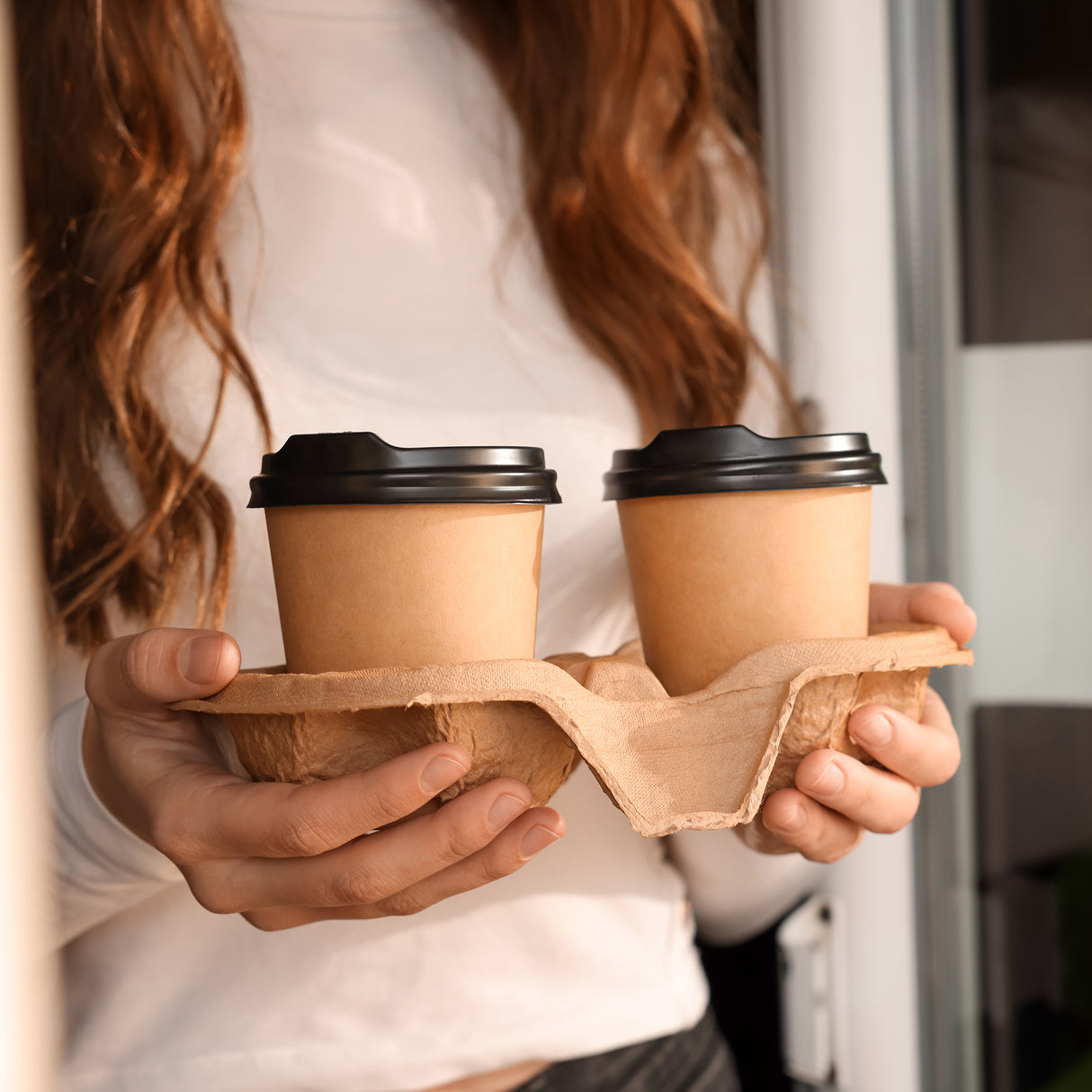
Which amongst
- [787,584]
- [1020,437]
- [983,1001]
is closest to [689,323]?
[787,584]

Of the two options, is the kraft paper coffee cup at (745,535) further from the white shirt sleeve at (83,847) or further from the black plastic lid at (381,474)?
the white shirt sleeve at (83,847)

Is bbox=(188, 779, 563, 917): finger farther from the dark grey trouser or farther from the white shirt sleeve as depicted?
the dark grey trouser

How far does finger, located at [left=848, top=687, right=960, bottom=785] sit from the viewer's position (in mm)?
365

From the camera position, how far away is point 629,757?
1.12ft

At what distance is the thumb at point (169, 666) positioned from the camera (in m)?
0.34

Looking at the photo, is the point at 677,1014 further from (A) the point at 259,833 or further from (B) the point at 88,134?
(B) the point at 88,134

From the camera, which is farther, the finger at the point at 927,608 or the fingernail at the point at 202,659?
the finger at the point at 927,608

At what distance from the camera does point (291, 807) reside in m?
0.33

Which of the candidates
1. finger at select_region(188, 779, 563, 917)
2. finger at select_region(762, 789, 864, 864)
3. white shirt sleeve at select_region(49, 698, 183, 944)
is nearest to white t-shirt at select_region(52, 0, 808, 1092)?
white shirt sleeve at select_region(49, 698, 183, 944)

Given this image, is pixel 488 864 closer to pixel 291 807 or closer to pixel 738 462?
pixel 291 807

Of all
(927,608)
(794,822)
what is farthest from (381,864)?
(927,608)

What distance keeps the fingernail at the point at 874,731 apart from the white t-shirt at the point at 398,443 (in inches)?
9.7

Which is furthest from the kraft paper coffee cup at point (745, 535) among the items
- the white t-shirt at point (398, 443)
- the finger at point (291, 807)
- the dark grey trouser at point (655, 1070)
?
the dark grey trouser at point (655, 1070)

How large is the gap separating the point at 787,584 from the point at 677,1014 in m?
0.37
